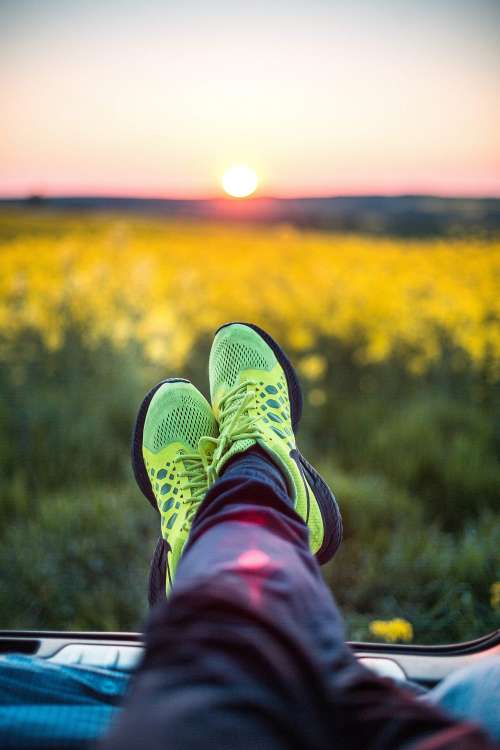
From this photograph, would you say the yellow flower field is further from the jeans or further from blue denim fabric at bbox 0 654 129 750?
the jeans

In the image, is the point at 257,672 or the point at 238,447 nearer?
the point at 257,672

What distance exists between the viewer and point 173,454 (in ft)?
4.05

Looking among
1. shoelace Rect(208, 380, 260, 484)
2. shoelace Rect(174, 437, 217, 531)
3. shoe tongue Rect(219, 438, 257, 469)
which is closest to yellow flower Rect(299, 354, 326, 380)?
shoelace Rect(208, 380, 260, 484)

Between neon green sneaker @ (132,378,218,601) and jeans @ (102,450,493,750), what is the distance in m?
0.37

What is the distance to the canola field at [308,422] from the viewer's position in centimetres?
149

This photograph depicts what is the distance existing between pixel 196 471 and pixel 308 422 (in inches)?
60.3

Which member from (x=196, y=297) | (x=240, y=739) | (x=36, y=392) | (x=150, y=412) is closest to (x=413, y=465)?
(x=150, y=412)

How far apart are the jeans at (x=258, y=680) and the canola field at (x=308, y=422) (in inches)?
28.6

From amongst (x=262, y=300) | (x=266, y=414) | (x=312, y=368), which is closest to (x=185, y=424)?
(x=266, y=414)

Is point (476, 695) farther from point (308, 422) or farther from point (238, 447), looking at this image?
point (308, 422)

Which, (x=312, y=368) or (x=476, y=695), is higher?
(x=312, y=368)

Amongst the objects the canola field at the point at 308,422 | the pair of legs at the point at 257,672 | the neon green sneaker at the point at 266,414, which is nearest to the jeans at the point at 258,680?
the pair of legs at the point at 257,672

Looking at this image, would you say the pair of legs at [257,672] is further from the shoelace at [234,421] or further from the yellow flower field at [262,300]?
the yellow flower field at [262,300]

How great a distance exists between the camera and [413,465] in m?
2.17
